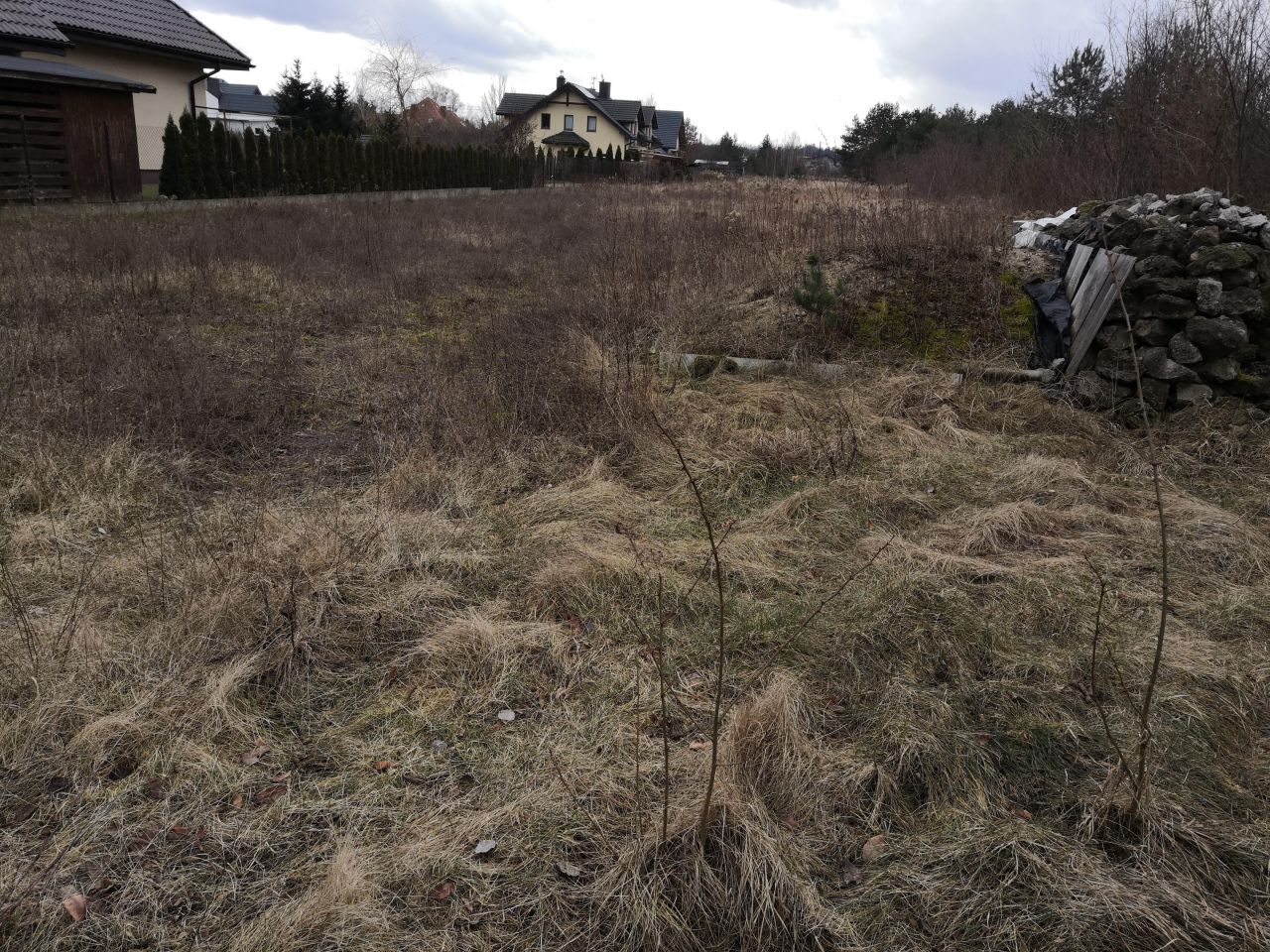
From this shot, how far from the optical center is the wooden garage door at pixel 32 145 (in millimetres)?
13516

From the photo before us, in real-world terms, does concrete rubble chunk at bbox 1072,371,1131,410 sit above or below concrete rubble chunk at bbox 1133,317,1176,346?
below

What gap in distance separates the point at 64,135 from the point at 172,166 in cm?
174

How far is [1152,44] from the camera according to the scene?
12.2 m

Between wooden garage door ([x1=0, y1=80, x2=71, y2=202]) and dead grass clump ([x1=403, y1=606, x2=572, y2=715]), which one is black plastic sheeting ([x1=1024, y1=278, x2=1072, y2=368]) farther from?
wooden garage door ([x1=0, y1=80, x2=71, y2=202])

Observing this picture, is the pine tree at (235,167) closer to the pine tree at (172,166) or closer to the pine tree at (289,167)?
the pine tree at (172,166)

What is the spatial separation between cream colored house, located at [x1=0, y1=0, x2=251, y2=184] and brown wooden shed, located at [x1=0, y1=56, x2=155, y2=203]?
72cm

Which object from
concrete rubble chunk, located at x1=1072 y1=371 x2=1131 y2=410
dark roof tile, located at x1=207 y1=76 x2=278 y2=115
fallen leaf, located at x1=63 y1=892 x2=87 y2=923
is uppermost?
dark roof tile, located at x1=207 y1=76 x2=278 y2=115

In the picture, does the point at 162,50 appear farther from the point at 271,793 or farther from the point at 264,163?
the point at 271,793

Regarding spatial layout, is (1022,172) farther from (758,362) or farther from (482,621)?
(482,621)

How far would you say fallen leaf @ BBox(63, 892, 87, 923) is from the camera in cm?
203

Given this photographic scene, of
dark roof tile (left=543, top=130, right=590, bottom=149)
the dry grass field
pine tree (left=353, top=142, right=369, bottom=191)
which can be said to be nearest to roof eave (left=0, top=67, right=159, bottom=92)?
pine tree (left=353, top=142, right=369, bottom=191)

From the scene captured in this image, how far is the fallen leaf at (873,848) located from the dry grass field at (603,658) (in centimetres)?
2

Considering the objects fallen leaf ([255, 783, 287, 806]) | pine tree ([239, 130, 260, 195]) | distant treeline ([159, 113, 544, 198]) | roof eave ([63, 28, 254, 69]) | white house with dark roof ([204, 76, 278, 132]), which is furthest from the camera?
white house with dark roof ([204, 76, 278, 132])

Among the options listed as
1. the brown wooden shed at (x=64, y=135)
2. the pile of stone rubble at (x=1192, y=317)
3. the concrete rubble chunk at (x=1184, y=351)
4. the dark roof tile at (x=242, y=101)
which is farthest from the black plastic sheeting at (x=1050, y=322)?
the dark roof tile at (x=242, y=101)
